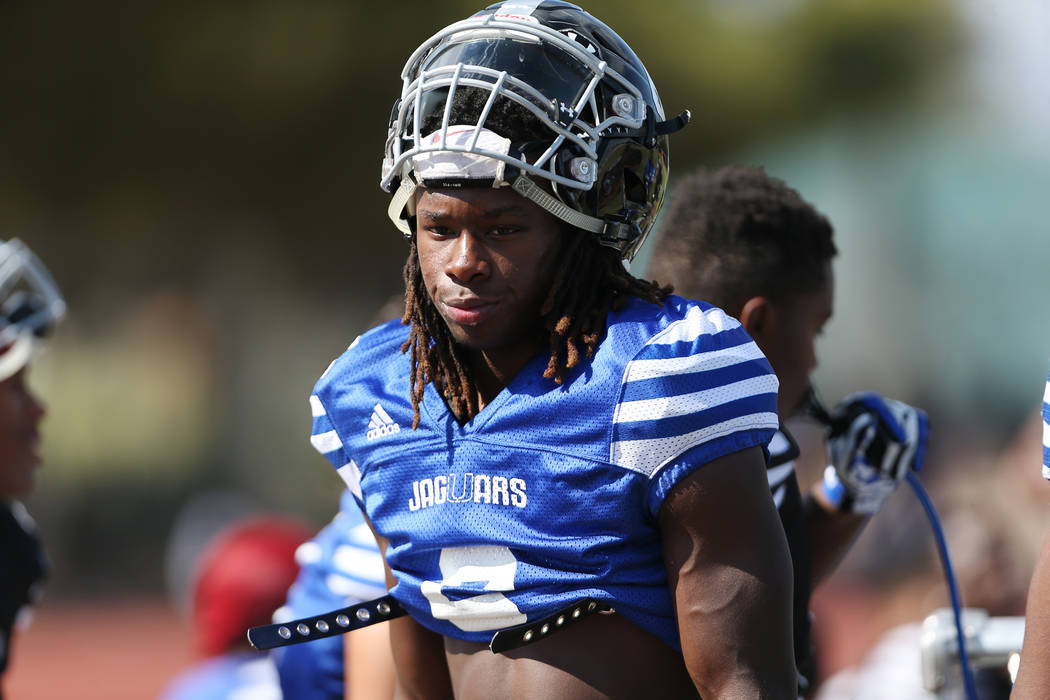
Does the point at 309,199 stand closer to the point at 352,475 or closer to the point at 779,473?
the point at 779,473

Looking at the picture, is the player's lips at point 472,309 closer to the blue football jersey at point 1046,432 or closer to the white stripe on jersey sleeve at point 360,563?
the blue football jersey at point 1046,432

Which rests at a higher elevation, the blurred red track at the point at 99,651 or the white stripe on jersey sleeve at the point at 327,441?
the white stripe on jersey sleeve at the point at 327,441

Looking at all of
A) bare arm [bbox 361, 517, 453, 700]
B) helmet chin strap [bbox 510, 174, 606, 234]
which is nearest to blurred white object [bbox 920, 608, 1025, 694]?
bare arm [bbox 361, 517, 453, 700]

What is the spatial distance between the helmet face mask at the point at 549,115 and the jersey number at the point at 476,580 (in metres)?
0.58

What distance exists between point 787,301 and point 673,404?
943 mm

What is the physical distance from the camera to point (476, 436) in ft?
7.36

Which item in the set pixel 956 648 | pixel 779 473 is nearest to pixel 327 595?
pixel 779 473

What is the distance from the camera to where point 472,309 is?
224cm

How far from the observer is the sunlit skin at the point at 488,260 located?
7.30ft

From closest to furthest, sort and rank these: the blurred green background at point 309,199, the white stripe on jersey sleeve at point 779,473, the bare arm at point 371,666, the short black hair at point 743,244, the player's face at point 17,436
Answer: the white stripe on jersey sleeve at point 779,473, the short black hair at point 743,244, the bare arm at point 371,666, the player's face at point 17,436, the blurred green background at point 309,199

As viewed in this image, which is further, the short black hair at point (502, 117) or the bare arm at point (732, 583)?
the short black hair at point (502, 117)

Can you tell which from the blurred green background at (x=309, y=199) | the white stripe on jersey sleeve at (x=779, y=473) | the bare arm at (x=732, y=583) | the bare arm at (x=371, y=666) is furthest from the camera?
the blurred green background at (x=309, y=199)

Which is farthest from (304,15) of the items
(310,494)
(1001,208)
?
(1001,208)

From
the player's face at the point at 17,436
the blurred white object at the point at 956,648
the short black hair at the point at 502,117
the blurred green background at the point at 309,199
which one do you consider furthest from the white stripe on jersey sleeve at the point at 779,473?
the blurred green background at the point at 309,199
